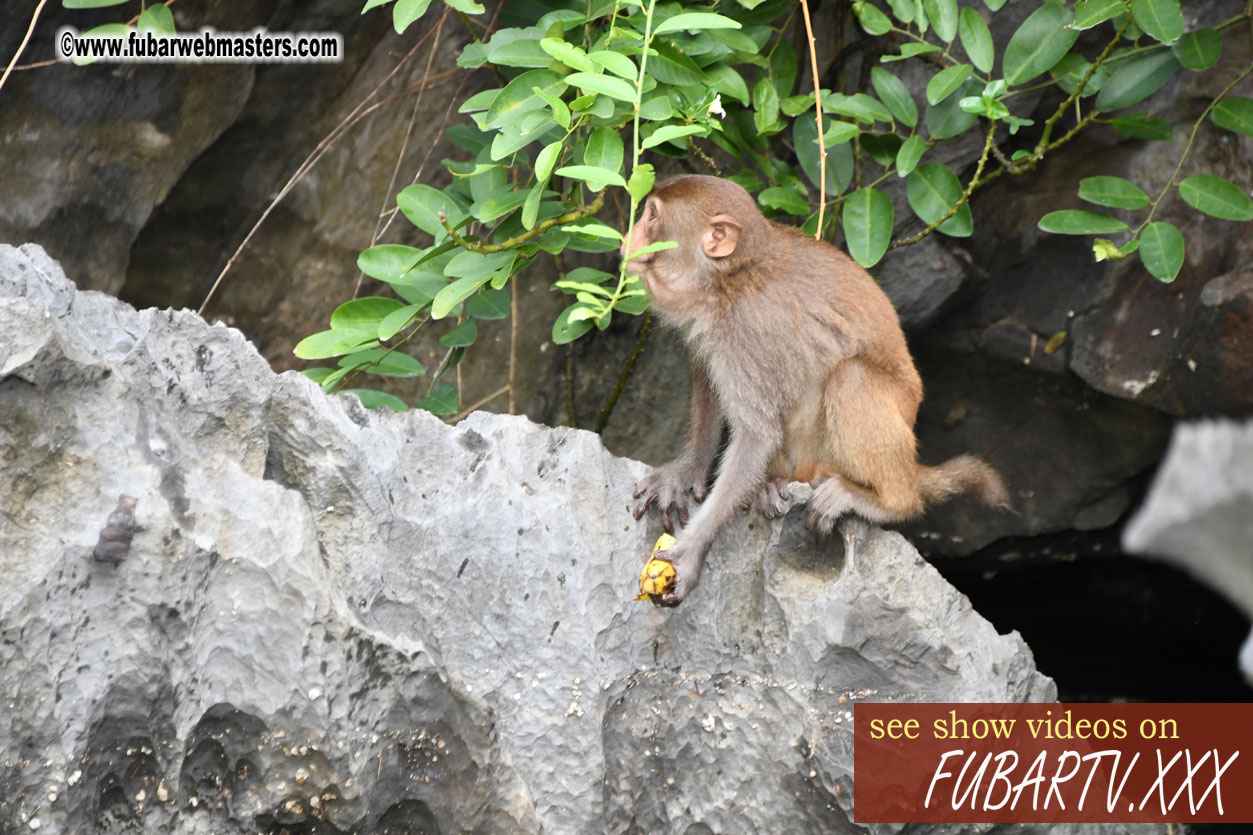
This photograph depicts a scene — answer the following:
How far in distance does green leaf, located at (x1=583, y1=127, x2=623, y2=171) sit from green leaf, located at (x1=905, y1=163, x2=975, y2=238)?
1.40 meters

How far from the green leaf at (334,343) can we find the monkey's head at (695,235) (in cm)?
88

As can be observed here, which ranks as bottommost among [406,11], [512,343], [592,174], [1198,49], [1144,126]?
[512,343]

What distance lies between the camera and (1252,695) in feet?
16.1

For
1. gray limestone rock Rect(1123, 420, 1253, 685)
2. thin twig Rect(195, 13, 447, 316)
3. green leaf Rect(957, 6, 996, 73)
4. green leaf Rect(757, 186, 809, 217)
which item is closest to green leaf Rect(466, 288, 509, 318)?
thin twig Rect(195, 13, 447, 316)

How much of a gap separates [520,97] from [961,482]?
1.87 m

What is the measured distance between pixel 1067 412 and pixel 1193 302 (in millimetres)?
796

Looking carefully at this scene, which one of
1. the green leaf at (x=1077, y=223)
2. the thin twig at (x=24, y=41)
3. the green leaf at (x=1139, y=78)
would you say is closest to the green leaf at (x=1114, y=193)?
the green leaf at (x=1077, y=223)

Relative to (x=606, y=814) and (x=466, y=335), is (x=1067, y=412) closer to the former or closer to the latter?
(x=466, y=335)

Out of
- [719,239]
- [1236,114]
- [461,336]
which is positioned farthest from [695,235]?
[1236,114]

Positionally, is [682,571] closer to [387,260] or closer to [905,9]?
[387,260]

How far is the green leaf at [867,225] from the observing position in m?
4.08

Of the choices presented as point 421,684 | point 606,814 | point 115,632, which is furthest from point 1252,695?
point 115,632

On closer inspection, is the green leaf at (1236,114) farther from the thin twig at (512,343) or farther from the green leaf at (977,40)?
the thin twig at (512,343)

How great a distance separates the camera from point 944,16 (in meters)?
3.98
